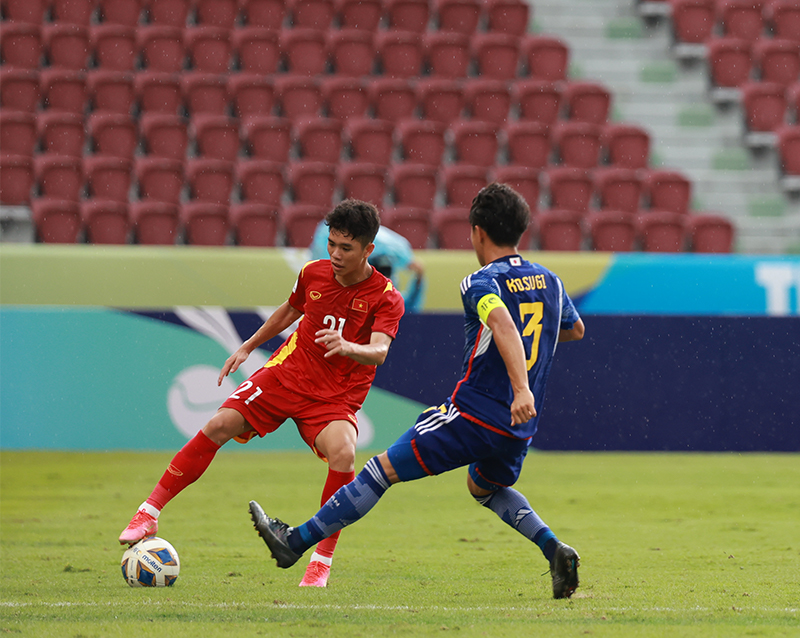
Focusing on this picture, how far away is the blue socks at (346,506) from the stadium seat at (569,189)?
9.15 metres

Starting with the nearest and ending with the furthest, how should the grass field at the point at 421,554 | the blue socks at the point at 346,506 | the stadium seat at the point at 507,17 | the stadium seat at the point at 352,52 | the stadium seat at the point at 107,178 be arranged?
the grass field at the point at 421,554, the blue socks at the point at 346,506, the stadium seat at the point at 107,178, the stadium seat at the point at 352,52, the stadium seat at the point at 507,17

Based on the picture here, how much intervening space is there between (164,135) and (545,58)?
533 cm

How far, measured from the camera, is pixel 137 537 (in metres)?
4.40

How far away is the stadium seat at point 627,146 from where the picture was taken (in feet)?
45.0

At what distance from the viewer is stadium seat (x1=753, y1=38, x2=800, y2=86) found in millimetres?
14539

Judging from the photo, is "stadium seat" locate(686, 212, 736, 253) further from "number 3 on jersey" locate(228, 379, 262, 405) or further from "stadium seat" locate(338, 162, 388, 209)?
"number 3 on jersey" locate(228, 379, 262, 405)

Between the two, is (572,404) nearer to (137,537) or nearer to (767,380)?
(767,380)

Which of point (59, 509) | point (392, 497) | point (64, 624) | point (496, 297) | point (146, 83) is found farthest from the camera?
point (146, 83)

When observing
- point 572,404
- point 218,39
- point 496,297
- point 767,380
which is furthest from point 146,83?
point 496,297

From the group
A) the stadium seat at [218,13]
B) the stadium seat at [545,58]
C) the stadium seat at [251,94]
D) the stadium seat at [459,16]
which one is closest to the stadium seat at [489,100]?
the stadium seat at [545,58]

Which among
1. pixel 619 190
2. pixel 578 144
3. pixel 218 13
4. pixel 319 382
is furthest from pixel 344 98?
pixel 319 382

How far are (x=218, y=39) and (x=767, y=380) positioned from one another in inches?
334

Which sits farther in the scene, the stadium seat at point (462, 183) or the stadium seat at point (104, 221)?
the stadium seat at point (462, 183)

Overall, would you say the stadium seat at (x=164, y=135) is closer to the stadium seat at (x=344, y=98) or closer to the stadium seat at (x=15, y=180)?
the stadium seat at (x=15, y=180)
